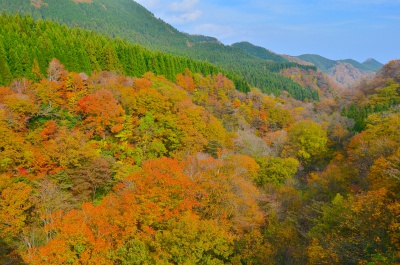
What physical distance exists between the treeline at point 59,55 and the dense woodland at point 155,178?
0.22 metres

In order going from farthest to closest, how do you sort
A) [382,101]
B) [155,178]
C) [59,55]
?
[382,101] → [59,55] → [155,178]

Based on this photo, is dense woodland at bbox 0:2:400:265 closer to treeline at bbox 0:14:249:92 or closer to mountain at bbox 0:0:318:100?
treeline at bbox 0:14:249:92

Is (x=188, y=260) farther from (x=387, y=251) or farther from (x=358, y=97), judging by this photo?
(x=358, y=97)

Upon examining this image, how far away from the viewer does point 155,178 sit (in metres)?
22.4

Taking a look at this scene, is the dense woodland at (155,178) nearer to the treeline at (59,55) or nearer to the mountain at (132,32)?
the treeline at (59,55)

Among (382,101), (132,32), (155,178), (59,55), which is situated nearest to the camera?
(155,178)

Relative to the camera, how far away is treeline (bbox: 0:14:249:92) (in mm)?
39500

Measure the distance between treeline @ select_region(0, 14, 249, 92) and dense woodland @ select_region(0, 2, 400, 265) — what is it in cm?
22

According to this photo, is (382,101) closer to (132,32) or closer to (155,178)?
(155,178)

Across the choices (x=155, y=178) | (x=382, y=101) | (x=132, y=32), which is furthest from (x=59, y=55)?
(x=132, y=32)

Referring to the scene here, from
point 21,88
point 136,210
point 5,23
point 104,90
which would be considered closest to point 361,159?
point 136,210

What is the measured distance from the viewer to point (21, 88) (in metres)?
36.3

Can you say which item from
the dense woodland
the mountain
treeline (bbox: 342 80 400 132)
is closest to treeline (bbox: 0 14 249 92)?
the dense woodland

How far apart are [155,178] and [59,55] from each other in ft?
109
